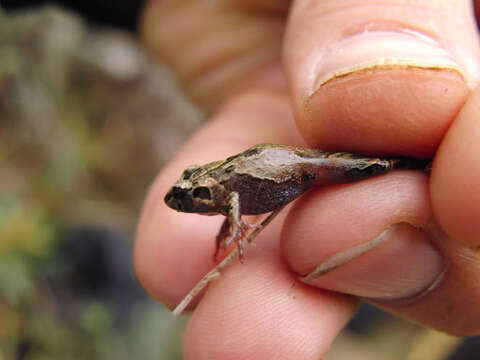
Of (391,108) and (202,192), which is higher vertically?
(391,108)

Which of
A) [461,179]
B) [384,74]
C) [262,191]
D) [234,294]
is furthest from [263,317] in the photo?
[384,74]

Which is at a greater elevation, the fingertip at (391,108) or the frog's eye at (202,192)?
the fingertip at (391,108)

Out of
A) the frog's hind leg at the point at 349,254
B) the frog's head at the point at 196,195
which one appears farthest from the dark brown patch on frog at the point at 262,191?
the frog's hind leg at the point at 349,254

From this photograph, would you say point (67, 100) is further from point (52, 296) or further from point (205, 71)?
point (52, 296)

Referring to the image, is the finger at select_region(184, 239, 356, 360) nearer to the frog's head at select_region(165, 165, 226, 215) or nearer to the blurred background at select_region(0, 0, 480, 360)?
the frog's head at select_region(165, 165, 226, 215)

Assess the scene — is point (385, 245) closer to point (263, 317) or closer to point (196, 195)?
point (263, 317)

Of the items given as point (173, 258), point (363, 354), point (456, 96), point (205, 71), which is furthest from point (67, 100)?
point (456, 96)

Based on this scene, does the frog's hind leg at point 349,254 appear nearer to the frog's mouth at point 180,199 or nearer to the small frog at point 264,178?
the small frog at point 264,178
